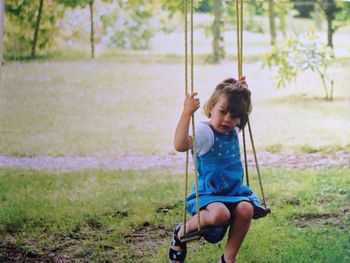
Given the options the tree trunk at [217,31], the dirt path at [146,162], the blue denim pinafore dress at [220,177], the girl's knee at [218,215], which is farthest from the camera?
the tree trunk at [217,31]

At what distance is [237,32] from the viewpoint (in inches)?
127

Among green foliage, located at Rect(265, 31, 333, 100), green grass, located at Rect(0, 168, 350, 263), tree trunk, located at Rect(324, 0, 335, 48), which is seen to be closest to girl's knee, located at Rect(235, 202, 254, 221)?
green grass, located at Rect(0, 168, 350, 263)

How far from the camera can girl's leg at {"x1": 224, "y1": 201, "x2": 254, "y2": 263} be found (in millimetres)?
2957

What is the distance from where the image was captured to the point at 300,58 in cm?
353

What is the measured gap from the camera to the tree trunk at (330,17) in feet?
11.6

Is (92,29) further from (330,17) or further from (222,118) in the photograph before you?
(330,17)

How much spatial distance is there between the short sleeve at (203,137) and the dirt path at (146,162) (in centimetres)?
39

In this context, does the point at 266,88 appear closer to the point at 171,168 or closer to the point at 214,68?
the point at 214,68

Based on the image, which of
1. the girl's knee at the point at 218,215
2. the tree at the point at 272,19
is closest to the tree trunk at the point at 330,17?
the tree at the point at 272,19

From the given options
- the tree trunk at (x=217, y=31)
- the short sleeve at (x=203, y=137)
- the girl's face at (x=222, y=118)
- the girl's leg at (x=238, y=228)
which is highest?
the tree trunk at (x=217, y=31)

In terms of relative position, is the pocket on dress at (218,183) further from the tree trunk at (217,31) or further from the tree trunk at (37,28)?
the tree trunk at (37,28)

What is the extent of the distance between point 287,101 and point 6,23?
1482 millimetres

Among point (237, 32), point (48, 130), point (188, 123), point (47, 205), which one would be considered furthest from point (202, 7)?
point (47, 205)

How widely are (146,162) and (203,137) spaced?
49 cm
